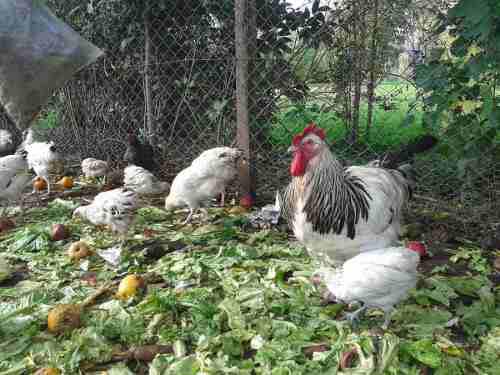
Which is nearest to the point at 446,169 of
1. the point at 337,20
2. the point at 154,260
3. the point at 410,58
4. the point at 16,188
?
the point at 410,58

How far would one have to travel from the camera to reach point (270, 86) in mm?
4496

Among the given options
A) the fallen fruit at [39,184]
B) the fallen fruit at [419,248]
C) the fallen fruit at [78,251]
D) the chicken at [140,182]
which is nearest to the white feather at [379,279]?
the fallen fruit at [419,248]

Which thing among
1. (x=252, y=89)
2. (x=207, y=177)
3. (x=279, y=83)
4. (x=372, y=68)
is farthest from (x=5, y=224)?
(x=372, y=68)

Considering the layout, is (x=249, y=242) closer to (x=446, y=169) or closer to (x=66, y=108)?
(x=446, y=169)

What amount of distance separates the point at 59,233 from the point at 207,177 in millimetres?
1491

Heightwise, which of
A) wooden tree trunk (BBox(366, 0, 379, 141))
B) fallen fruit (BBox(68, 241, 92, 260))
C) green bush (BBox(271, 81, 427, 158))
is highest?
wooden tree trunk (BBox(366, 0, 379, 141))

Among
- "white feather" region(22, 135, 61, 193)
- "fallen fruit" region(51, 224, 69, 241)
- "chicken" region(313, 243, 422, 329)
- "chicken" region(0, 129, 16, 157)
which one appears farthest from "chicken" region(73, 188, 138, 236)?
"chicken" region(0, 129, 16, 157)

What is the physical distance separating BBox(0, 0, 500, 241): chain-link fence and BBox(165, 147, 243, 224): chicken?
54 cm

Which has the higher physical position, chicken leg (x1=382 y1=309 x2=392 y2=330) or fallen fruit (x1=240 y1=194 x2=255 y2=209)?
fallen fruit (x1=240 y1=194 x2=255 y2=209)

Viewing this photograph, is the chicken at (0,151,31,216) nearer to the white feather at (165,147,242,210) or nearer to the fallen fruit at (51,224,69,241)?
the fallen fruit at (51,224,69,241)

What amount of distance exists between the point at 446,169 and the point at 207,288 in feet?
8.48

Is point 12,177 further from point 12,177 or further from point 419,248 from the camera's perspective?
point 419,248

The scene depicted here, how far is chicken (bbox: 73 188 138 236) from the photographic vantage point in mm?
3738

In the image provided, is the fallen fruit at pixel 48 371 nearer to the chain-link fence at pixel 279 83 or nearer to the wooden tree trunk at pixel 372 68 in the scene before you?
the chain-link fence at pixel 279 83
